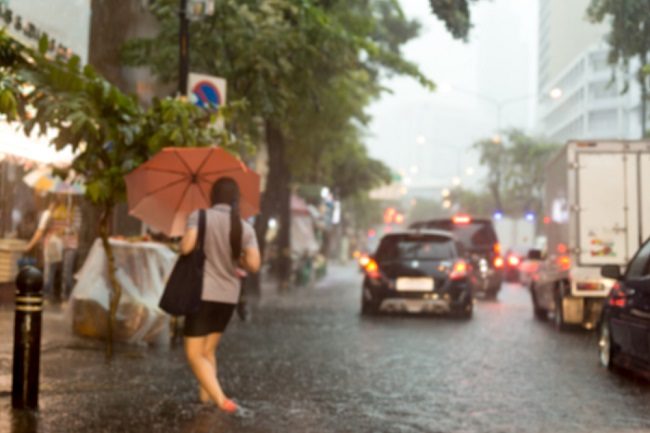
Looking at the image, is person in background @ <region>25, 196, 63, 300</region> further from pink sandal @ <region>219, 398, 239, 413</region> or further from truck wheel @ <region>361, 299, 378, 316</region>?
pink sandal @ <region>219, 398, 239, 413</region>

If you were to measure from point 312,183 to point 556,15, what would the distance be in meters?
97.1

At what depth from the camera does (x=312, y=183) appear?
37.5 meters

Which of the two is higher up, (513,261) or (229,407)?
(513,261)

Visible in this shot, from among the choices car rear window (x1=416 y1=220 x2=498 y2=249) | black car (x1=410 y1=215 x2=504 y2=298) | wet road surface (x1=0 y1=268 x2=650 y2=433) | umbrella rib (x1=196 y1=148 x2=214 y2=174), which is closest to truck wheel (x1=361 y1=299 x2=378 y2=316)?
wet road surface (x1=0 y1=268 x2=650 y2=433)

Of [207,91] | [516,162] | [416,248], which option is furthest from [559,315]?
[516,162]

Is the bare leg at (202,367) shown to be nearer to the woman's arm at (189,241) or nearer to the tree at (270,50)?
the woman's arm at (189,241)

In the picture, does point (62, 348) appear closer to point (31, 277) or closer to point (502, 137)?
point (31, 277)

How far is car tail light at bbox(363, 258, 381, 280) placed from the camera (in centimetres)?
1838

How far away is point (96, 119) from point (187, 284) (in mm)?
3375

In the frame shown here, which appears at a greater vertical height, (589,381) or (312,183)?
(312,183)

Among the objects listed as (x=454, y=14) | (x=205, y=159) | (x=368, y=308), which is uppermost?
(x=454, y=14)

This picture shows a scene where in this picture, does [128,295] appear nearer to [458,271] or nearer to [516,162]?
[458,271]

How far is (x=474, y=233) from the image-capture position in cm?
2756

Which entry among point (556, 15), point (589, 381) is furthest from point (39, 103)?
point (556, 15)
